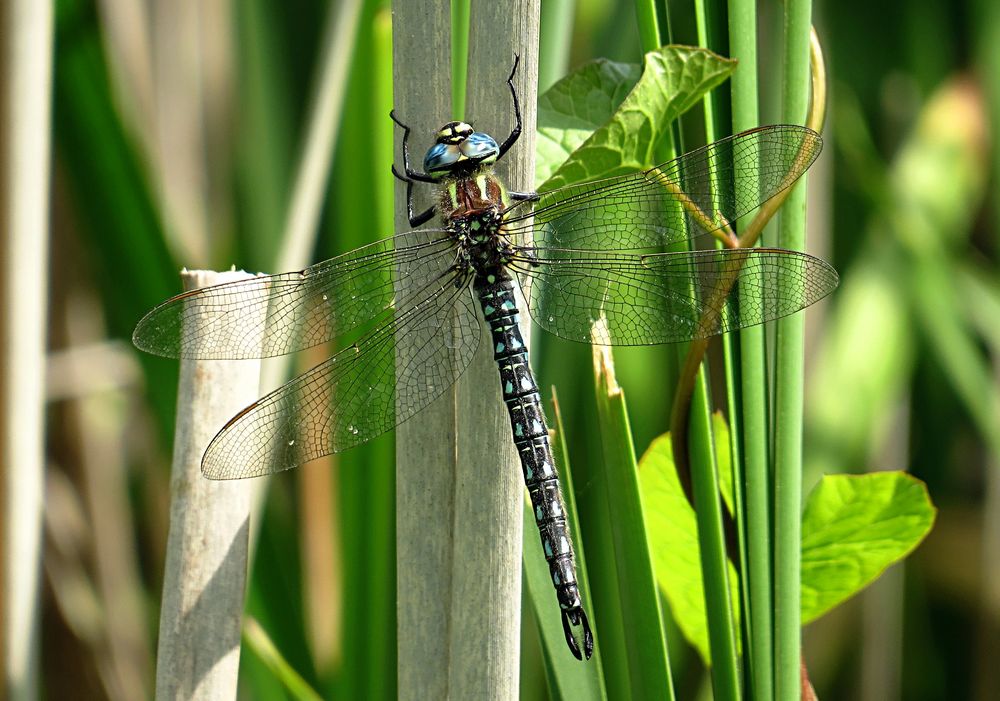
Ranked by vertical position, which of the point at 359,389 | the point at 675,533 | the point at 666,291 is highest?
the point at 666,291

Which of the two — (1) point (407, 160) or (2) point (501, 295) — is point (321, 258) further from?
(1) point (407, 160)

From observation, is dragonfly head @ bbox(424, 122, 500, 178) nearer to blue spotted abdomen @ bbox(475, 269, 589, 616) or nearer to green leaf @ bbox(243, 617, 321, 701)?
blue spotted abdomen @ bbox(475, 269, 589, 616)

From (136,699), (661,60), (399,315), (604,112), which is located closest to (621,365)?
(399,315)

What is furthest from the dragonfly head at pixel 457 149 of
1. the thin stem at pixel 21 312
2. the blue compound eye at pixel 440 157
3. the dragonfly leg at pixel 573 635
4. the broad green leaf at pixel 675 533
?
the thin stem at pixel 21 312

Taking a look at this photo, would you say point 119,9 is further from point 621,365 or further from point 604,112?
point 604,112

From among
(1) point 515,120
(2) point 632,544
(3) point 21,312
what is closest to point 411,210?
(1) point 515,120
